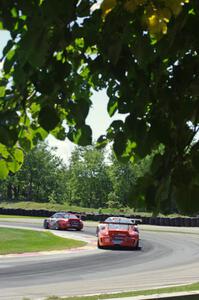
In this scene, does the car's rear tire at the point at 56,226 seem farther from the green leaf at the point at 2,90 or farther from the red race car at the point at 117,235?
the green leaf at the point at 2,90

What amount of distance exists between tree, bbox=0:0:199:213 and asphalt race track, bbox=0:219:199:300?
781 centimetres

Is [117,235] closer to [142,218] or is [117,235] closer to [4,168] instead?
[4,168]

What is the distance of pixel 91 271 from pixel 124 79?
42.6 ft

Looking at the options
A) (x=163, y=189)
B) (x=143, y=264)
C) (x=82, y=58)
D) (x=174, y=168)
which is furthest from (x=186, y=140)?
(x=143, y=264)

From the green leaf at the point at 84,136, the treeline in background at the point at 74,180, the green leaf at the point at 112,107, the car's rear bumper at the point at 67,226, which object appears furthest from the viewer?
the treeline in background at the point at 74,180

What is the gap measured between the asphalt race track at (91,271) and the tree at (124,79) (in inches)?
308

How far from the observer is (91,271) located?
1559 centimetres

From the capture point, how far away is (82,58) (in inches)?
139

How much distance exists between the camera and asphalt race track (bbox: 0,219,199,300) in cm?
1184

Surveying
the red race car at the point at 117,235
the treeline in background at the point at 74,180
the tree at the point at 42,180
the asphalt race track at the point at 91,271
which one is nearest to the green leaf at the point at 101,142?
the asphalt race track at the point at 91,271

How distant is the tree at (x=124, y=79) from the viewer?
2445 mm

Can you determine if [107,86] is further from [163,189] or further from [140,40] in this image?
[163,189]

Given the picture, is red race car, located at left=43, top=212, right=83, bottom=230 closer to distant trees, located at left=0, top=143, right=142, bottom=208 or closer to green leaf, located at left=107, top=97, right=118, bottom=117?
green leaf, located at left=107, top=97, right=118, bottom=117

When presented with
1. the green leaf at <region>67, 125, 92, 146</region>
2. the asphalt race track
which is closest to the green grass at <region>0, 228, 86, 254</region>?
the asphalt race track
